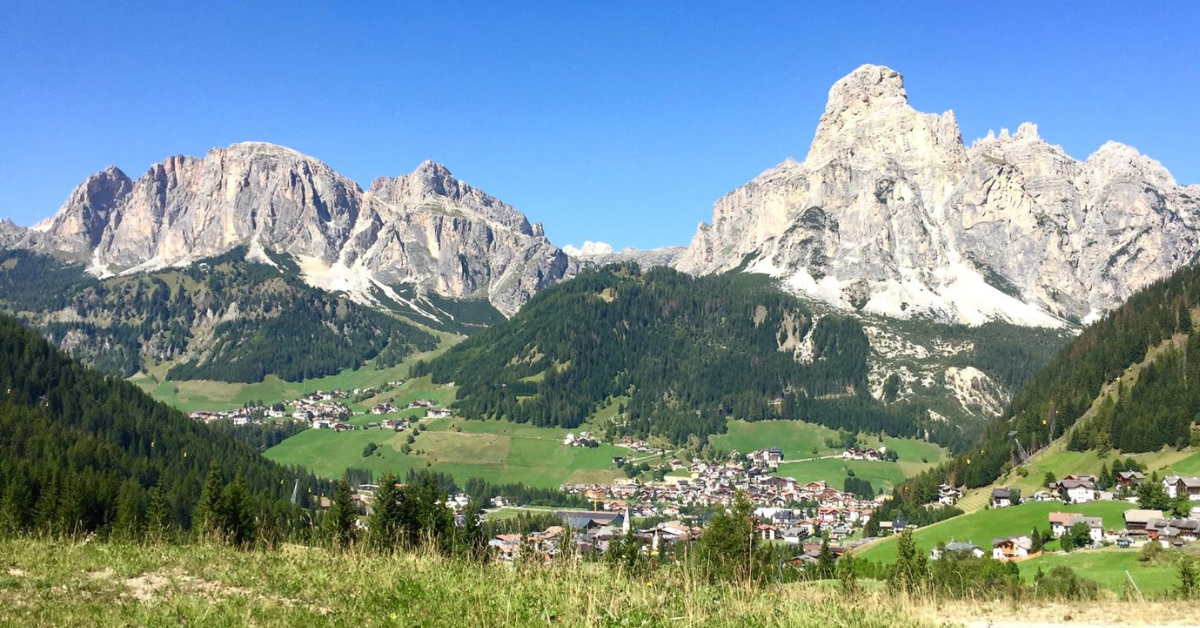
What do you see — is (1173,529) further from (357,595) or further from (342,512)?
(357,595)

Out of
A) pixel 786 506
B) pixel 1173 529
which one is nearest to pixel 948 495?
pixel 786 506

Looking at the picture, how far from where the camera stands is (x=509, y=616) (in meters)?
11.7

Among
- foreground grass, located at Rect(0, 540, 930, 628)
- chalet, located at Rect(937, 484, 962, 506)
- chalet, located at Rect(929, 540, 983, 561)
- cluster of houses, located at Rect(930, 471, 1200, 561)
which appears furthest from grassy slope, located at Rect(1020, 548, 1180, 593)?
chalet, located at Rect(937, 484, 962, 506)

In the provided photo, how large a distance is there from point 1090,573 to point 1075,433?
3787 inches

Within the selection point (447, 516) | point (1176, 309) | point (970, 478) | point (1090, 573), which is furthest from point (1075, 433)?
point (447, 516)

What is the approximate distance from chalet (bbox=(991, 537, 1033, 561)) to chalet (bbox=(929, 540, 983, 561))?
1.80 m

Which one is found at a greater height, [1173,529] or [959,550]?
[1173,529]

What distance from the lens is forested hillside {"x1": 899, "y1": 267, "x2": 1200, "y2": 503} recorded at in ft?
422

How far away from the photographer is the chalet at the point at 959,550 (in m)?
85.6

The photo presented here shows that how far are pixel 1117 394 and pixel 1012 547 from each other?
67577 mm

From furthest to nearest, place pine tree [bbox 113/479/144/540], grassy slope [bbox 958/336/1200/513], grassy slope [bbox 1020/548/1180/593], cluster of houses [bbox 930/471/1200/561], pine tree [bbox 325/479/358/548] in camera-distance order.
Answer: grassy slope [bbox 958/336/1200/513] → cluster of houses [bbox 930/471/1200/561] → grassy slope [bbox 1020/548/1180/593] → pine tree [bbox 325/479/358/548] → pine tree [bbox 113/479/144/540]

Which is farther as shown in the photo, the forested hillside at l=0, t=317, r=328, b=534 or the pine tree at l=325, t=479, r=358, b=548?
the forested hillside at l=0, t=317, r=328, b=534

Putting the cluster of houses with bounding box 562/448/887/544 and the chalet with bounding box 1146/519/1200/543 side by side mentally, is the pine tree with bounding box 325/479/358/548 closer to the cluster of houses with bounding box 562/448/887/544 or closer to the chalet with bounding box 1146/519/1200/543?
the chalet with bounding box 1146/519/1200/543

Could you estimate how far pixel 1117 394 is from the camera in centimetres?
14388
